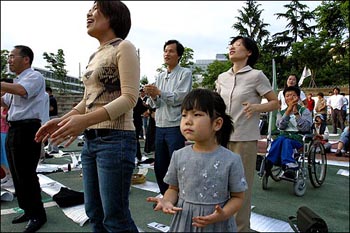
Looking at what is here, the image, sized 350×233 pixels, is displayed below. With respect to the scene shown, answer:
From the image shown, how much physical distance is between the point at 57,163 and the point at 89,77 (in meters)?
4.71

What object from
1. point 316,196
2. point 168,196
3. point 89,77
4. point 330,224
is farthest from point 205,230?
Answer: point 316,196

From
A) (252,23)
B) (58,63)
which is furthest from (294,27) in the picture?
(58,63)

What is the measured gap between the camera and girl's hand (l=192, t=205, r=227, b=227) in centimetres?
120

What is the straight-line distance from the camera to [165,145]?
290 cm

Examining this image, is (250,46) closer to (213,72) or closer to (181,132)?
(181,132)

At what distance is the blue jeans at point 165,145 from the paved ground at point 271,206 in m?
0.46

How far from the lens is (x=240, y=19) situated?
34.8 m

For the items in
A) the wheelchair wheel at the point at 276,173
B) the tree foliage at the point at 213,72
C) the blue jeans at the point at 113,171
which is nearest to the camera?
the blue jeans at the point at 113,171

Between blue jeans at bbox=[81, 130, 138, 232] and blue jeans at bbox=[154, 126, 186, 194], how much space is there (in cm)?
122

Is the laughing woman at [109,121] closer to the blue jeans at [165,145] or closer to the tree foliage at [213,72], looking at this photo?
the blue jeans at [165,145]

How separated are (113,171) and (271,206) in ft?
7.54

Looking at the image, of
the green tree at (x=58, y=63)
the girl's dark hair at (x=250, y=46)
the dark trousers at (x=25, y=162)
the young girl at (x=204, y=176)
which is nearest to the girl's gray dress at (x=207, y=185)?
the young girl at (x=204, y=176)

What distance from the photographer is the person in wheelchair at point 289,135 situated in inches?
146

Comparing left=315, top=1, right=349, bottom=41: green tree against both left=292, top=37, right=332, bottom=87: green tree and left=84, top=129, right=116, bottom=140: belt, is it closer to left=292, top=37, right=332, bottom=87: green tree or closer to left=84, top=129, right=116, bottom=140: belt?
left=292, top=37, right=332, bottom=87: green tree
